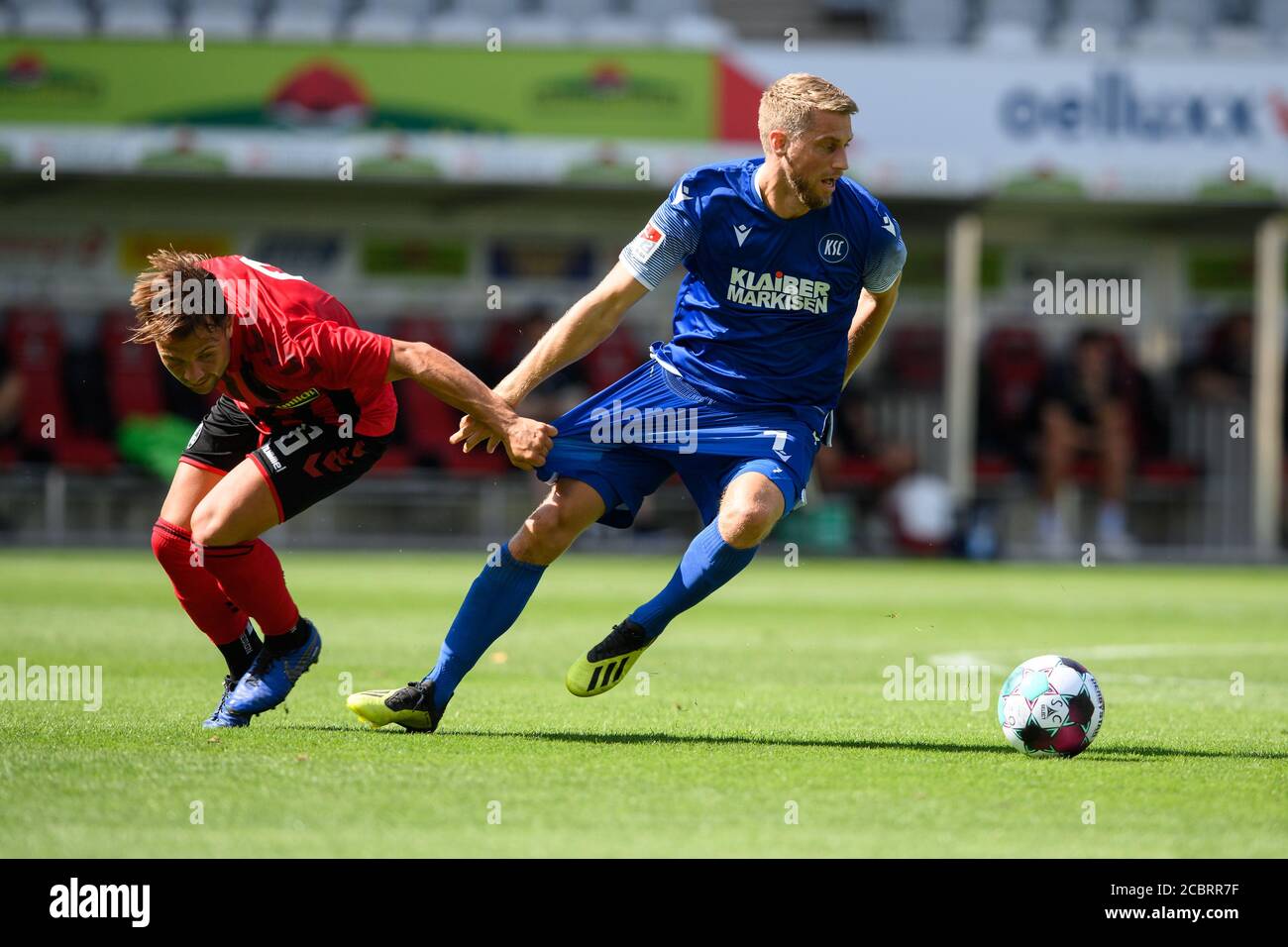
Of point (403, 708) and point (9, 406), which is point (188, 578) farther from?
point (9, 406)

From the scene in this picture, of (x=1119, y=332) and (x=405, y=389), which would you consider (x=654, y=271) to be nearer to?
(x=405, y=389)

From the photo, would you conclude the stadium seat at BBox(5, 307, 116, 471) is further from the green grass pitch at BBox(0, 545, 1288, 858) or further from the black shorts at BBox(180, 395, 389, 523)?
the black shorts at BBox(180, 395, 389, 523)

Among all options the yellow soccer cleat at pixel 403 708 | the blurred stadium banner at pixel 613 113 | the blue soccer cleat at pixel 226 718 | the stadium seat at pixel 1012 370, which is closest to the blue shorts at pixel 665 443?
the yellow soccer cleat at pixel 403 708

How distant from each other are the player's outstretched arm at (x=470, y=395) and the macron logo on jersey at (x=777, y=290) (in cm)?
95

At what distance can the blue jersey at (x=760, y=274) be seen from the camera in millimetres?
6414

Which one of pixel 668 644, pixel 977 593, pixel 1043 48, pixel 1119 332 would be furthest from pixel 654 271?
pixel 1119 332

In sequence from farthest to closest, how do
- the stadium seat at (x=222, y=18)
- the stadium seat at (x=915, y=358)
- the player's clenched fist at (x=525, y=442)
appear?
the stadium seat at (x=915, y=358), the stadium seat at (x=222, y=18), the player's clenched fist at (x=525, y=442)

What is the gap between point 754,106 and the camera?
2075cm

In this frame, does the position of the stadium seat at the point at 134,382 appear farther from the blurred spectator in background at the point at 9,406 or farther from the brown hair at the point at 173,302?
the brown hair at the point at 173,302

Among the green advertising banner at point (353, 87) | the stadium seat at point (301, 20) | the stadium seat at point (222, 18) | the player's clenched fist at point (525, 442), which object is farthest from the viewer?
the stadium seat at point (222, 18)

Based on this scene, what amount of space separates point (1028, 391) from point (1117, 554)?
94.2 inches

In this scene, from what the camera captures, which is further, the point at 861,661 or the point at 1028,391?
the point at 1028,391

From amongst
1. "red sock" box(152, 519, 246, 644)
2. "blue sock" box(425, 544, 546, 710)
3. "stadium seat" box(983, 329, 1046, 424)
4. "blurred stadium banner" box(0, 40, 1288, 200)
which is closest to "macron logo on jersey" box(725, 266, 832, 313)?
"blue sock" box(425, 544, 546, 710)

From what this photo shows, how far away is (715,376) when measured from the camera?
21.4ft
